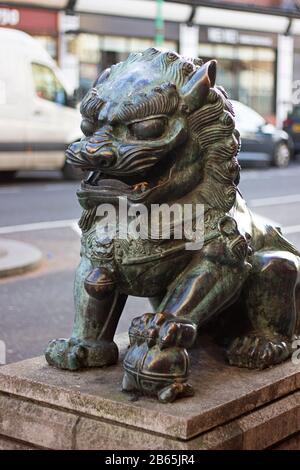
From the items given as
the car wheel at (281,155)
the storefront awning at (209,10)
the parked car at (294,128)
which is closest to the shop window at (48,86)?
the storefront awning at (209,10)

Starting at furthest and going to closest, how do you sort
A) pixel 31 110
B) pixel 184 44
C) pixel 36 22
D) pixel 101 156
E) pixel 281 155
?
pixel 184 44, pixel 36 22, pixel 281 155, pixel 31 110, pixel 101 156

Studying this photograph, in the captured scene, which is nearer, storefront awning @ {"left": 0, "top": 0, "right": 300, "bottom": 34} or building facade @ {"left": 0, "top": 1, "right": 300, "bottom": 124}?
building facade @ {"left": 0, "top": 1, "right": 300, "bottom": 124}

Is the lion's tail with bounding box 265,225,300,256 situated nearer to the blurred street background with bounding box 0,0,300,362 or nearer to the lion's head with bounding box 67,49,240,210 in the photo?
the lion's head with bounding box 67,49,240,210

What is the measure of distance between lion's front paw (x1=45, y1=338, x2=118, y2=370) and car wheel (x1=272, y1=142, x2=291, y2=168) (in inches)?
770

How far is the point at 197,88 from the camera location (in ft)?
9.41

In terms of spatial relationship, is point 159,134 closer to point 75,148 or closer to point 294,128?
point 75,148

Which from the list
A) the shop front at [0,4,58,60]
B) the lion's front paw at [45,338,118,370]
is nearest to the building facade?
the shop front at [0,4,58,60]

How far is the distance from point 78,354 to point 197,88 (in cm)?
99

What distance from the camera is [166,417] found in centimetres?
258

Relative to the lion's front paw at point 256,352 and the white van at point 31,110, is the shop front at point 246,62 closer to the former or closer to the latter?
the white van at point 31,110

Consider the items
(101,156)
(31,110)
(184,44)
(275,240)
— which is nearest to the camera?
(101,156)

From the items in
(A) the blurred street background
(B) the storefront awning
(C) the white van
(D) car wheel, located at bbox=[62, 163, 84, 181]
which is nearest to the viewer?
(A) the blurred street background

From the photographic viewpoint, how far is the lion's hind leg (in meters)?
3.11

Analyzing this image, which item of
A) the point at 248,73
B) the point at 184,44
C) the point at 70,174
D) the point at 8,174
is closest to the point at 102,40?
the point at 184,44
